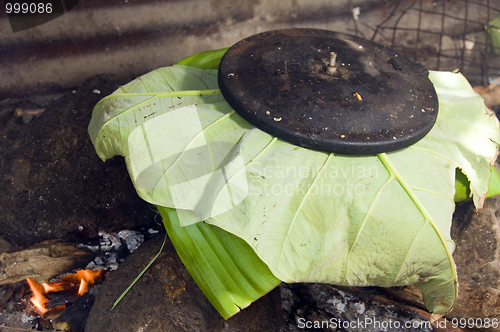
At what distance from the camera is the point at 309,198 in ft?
5.17

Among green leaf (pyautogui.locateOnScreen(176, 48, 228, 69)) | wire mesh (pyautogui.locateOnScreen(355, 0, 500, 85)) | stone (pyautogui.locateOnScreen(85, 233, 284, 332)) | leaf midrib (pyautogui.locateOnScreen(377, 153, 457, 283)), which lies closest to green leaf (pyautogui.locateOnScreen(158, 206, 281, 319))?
stone (pyautogui.locateOnScreen(85, 233, 284, 332))

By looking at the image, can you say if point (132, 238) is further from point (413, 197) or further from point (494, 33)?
point (494, 33)

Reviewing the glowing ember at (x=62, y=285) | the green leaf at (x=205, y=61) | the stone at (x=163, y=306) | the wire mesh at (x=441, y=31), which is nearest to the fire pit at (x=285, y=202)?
the stone at (x=163, y=306)

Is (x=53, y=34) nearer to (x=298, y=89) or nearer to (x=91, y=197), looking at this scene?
(x=91, y=197)

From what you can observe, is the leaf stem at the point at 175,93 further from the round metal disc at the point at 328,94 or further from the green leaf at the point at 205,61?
the green leaf at the point at 205,61

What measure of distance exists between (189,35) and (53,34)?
110 centimetres

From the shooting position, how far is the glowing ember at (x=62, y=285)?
2.13 meters

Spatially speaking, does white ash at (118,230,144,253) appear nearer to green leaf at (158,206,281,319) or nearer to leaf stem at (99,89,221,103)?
green leaf at (158,206,281,319)

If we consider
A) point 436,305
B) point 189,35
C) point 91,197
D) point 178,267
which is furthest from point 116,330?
point 189,35

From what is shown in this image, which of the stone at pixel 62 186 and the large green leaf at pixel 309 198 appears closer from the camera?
the large green leaf at pixel 309 198

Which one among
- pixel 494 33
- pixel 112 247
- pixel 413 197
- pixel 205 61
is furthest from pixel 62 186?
pixel 494 33

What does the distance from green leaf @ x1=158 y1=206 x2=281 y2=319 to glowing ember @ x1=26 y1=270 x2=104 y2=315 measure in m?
0.86

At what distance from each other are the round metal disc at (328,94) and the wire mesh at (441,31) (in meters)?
1.82

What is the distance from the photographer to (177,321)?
1.67m
